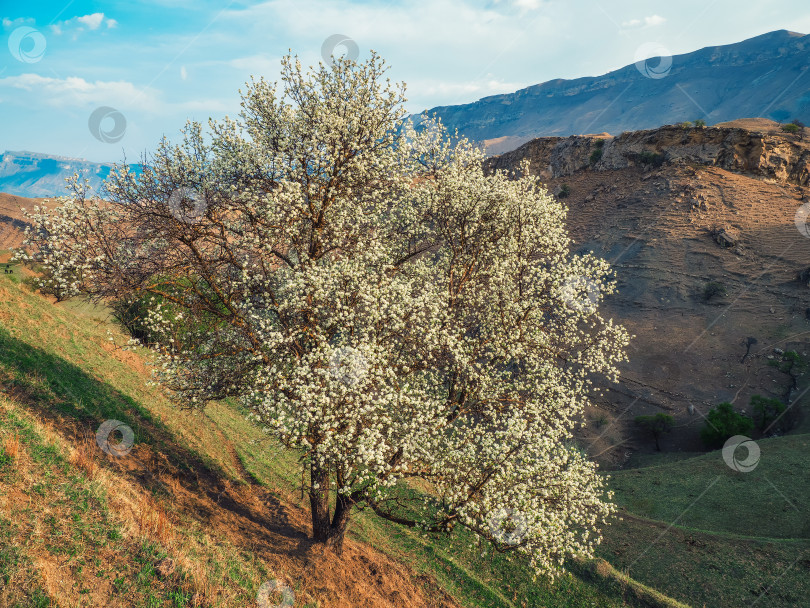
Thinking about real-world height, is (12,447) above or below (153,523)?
above

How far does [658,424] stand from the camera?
1686 inches

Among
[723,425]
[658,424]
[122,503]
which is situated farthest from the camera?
[658,424]

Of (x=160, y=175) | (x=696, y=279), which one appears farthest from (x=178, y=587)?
(x=696, y=279)

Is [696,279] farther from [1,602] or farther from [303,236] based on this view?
[1,602]

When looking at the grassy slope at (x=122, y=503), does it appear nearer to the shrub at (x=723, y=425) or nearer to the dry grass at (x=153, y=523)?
the dry grass at (x=153, y=523)
